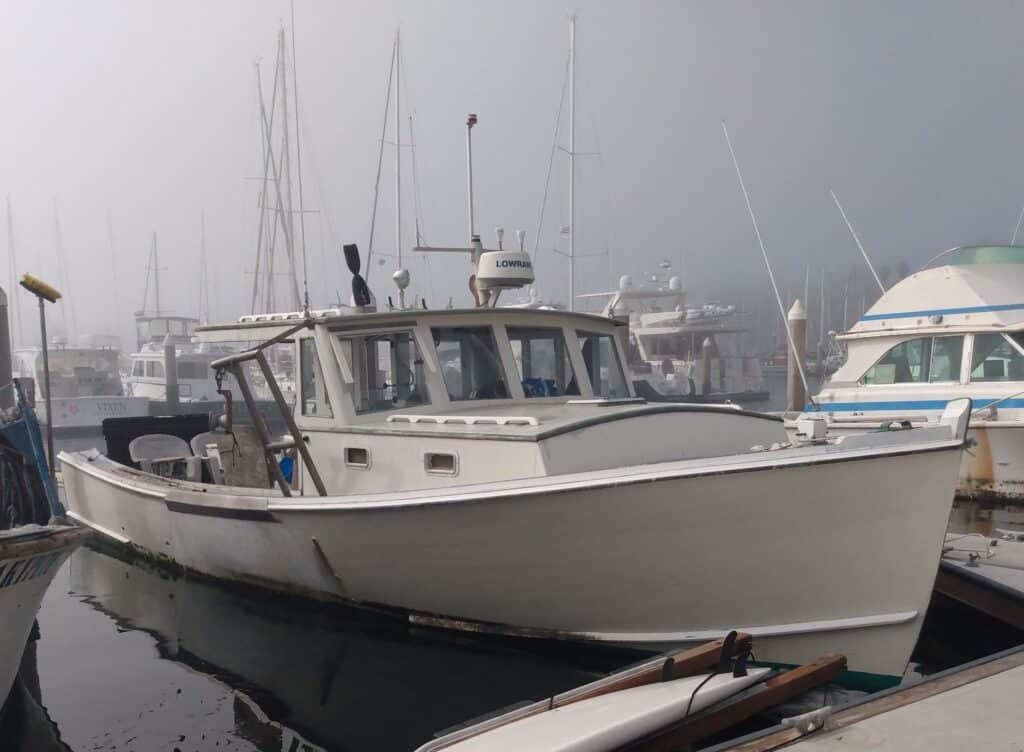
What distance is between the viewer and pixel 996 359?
13352mm

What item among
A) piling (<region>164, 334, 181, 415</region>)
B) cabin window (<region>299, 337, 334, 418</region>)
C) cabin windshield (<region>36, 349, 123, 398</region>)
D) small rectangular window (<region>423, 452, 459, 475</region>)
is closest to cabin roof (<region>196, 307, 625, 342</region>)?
cabin window (<region>299, 337, 334, 418</region>)

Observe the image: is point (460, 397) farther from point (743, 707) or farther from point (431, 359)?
point (743, 707)

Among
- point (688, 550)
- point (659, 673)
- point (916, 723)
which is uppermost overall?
point (688, 550)

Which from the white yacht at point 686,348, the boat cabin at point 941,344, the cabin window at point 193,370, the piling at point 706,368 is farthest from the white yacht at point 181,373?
the boat cabin at point 941,344

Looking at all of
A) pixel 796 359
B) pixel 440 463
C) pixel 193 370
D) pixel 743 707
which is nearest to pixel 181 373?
pixel 193 370

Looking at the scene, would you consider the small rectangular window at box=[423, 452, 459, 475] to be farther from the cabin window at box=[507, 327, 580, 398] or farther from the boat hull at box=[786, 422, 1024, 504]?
the boat hull at box=[786, 422, 1024, 504]

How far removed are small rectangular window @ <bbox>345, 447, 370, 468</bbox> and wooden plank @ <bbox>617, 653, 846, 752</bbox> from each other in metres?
3.34

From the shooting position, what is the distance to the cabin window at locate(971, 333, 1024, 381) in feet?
43.1

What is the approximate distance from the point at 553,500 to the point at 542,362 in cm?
214

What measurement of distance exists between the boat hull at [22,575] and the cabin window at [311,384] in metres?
2.21

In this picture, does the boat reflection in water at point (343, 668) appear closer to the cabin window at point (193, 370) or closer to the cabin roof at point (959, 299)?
the cabin roof at point (959, 299)

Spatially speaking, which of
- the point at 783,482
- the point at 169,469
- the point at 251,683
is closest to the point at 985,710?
the point at 783,482

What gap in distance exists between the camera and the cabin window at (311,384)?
24.0ft

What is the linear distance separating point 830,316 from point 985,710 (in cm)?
7649
